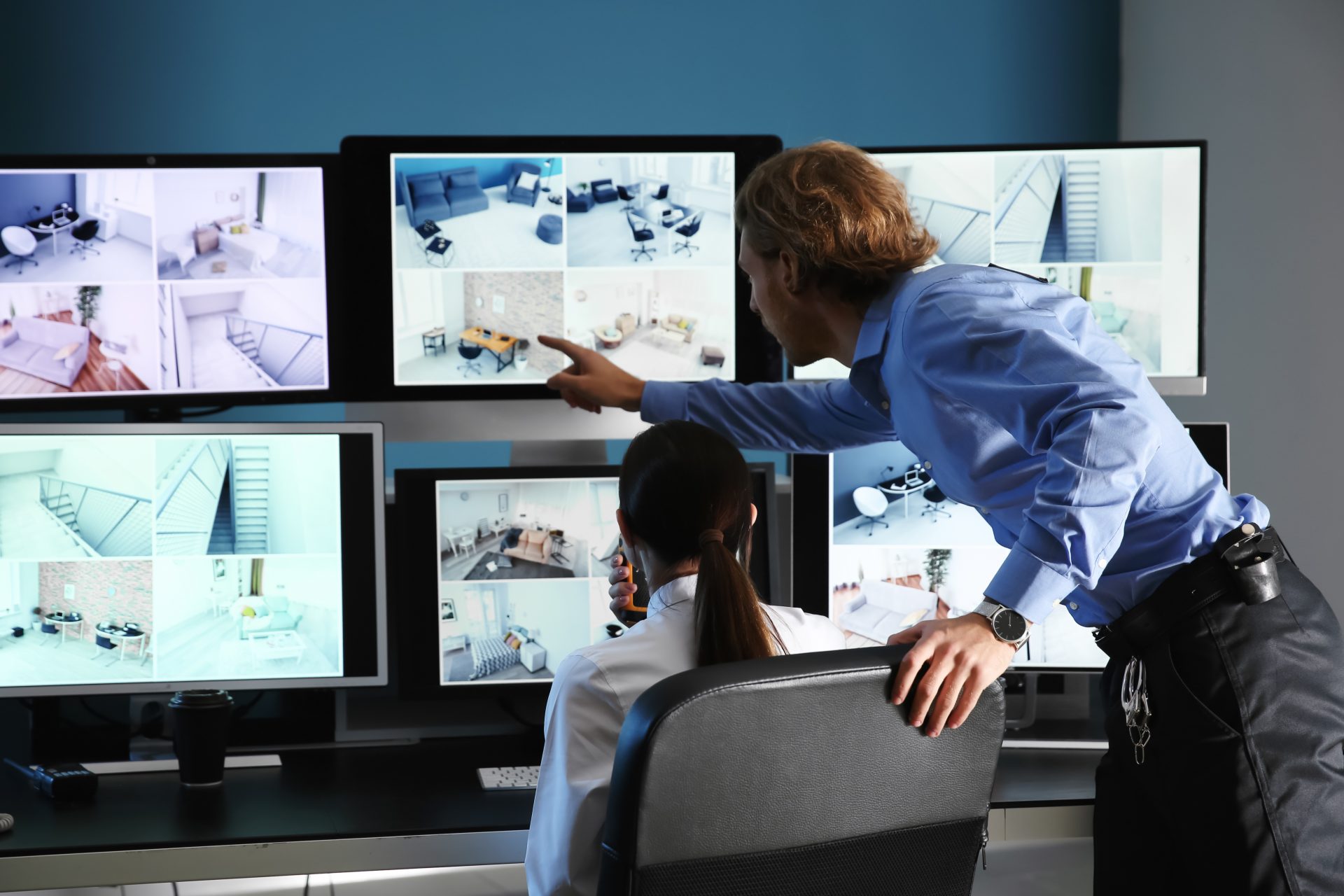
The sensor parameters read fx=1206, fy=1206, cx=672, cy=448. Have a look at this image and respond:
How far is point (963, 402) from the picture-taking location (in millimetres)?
1184

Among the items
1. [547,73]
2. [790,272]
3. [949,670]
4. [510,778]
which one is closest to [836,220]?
[790,272]

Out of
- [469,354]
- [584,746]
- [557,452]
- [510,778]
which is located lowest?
[510,778]

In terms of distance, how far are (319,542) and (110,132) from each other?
1356 mm

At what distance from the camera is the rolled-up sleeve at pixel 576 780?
1040mm

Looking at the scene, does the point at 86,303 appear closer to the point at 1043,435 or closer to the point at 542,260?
the point at 542,260

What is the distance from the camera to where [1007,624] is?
100cm

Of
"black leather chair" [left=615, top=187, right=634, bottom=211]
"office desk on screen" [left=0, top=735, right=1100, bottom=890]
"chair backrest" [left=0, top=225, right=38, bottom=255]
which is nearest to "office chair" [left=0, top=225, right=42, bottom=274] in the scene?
"chair backrest" [left=0, top=225, right=38, bottom=255]

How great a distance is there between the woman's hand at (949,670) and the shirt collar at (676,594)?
28 centimetres

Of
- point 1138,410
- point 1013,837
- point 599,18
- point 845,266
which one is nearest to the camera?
point 1138,410

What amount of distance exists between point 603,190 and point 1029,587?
3.32ft

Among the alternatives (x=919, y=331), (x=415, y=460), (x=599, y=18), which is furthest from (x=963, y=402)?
(x=599, y=18)

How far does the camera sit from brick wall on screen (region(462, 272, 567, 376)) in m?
1.78

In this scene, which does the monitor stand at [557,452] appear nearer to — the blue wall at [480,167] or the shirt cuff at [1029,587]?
the blue wall at [480,167]

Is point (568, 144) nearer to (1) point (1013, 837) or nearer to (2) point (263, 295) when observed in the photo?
(2) point (263, 295)
